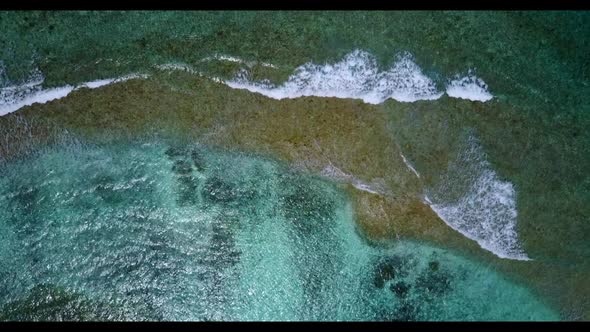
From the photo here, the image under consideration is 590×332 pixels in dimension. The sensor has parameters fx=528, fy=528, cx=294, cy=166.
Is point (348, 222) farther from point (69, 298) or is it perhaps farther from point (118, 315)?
point (69, 298)

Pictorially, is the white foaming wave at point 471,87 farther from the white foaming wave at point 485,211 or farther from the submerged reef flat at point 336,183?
the white foaming wave at point 485,211

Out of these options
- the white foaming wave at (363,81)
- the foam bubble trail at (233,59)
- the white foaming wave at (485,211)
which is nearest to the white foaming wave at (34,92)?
the foam bubble trail at (233,59)

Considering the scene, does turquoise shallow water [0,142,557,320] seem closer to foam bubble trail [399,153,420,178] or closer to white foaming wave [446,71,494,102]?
foam bubble trail [399,153,420,178]

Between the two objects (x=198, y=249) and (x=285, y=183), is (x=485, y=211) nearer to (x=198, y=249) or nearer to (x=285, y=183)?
(x=285, y=183)

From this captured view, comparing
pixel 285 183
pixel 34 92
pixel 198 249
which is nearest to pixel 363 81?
pixel 285 183
